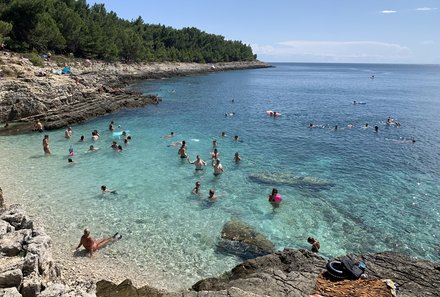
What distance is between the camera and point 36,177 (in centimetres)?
2219

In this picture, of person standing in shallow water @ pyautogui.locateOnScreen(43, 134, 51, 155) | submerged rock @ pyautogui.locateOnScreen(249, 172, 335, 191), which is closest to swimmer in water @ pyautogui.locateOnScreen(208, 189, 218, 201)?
submerged rock @ pyautogui.locateOnScreen(249, 172, 335, 191)

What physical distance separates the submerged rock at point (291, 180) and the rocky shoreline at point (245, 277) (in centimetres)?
944

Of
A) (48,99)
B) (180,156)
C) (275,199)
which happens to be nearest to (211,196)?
(275,199)

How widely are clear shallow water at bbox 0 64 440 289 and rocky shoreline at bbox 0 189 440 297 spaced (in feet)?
5.47

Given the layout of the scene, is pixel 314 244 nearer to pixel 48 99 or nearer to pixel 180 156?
pixel 180 156

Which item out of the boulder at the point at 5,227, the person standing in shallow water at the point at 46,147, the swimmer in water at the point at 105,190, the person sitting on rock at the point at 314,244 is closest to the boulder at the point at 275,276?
the person sitting on rock at the point at 314,244

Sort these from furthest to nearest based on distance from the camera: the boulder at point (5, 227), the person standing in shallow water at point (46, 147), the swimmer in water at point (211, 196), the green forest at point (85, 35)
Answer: the green forest at point (85, 35), the person standing in shallow water at point (46, 147), the swimmer in water at point (211, 196), the boulder at point (5, 227)

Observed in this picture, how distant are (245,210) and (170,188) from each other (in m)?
5.28

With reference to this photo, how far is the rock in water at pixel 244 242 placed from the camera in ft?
49.4

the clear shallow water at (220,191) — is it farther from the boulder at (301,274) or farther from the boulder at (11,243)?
the boulder at (11,243)

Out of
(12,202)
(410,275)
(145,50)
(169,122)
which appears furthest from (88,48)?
(410,275)

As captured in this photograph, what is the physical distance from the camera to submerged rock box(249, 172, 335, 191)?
22859 millimetres

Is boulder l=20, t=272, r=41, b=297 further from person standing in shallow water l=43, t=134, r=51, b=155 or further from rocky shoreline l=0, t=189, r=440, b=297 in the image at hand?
person standing in shallow water l=43, t=134, r=51, b=155

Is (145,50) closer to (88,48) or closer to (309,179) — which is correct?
(88,48)
